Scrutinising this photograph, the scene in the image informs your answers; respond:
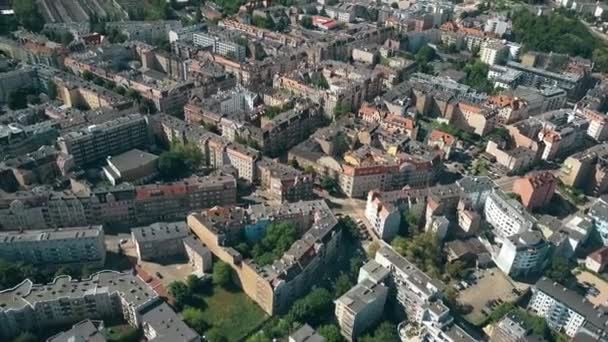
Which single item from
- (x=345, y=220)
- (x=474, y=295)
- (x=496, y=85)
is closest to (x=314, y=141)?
(x=345, y=220)

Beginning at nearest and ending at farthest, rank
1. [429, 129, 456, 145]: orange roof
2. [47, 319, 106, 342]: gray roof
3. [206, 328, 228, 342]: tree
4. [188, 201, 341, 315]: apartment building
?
[47, 319, 106, 342]: gray roof → [206, 328, 228, 342]: tree → [188, 201, 341, 315]: apartment building → [429, 129, 456, 145]: orange roof

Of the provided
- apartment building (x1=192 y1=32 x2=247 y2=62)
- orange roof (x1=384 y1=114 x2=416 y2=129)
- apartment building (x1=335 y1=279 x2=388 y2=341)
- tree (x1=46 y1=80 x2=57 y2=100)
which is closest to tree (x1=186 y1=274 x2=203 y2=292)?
apartment building (x1=335 y1=279 x2=388 y2=341)

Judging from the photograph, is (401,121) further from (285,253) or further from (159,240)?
(159,240)

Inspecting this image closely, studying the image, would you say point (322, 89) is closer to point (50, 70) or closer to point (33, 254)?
point (50, 70)

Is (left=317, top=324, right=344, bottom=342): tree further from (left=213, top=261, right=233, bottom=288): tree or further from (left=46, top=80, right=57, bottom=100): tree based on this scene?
(left=46, top=80, right=57, bottom=100): tree

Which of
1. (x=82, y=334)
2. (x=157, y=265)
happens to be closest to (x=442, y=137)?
(x=157, y=265)

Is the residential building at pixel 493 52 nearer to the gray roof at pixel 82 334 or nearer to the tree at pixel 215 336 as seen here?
the tree at pixel 215 336
